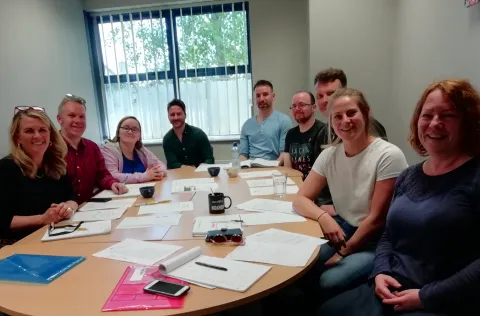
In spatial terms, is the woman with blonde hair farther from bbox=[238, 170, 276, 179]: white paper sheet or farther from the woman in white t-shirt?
the woman in white t-shirt

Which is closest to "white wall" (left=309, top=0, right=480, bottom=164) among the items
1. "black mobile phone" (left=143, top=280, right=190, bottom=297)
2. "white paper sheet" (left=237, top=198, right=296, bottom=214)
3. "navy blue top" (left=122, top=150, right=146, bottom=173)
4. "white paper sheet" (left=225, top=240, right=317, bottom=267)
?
"white paper sheet" (left=237, top=198, right=296, bottom=214)

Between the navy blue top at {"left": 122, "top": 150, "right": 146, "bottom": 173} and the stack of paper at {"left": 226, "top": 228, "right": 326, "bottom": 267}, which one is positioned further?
the navy blue top at {"left": 122, "top": 150, "right": 146, "bottom": 173}

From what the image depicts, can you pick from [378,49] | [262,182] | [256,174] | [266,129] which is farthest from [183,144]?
[378,49]

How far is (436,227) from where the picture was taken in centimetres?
111

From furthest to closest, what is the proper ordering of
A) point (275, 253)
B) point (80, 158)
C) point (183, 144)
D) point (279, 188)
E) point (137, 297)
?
1. point (183, 144)
2. point (80, 158)
3. point (279, 188)
4. point (275, 253)
5. point (137, 297)

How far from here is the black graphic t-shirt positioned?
8.57ft

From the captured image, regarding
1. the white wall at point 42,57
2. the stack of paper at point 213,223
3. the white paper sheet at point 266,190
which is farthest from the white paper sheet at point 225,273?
the white wall at point 42,57

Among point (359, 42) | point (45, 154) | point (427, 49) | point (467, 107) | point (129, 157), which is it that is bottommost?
point (129, 157)

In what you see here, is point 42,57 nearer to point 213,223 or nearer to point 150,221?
point 150,221

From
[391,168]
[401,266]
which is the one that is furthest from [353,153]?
[401,266]

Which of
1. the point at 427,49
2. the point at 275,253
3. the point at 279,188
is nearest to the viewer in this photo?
the point at 275,253

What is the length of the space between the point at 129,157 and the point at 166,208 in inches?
45.9

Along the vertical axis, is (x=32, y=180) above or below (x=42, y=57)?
below

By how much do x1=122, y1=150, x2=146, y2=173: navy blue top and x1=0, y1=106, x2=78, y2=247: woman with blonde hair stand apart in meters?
0.82
